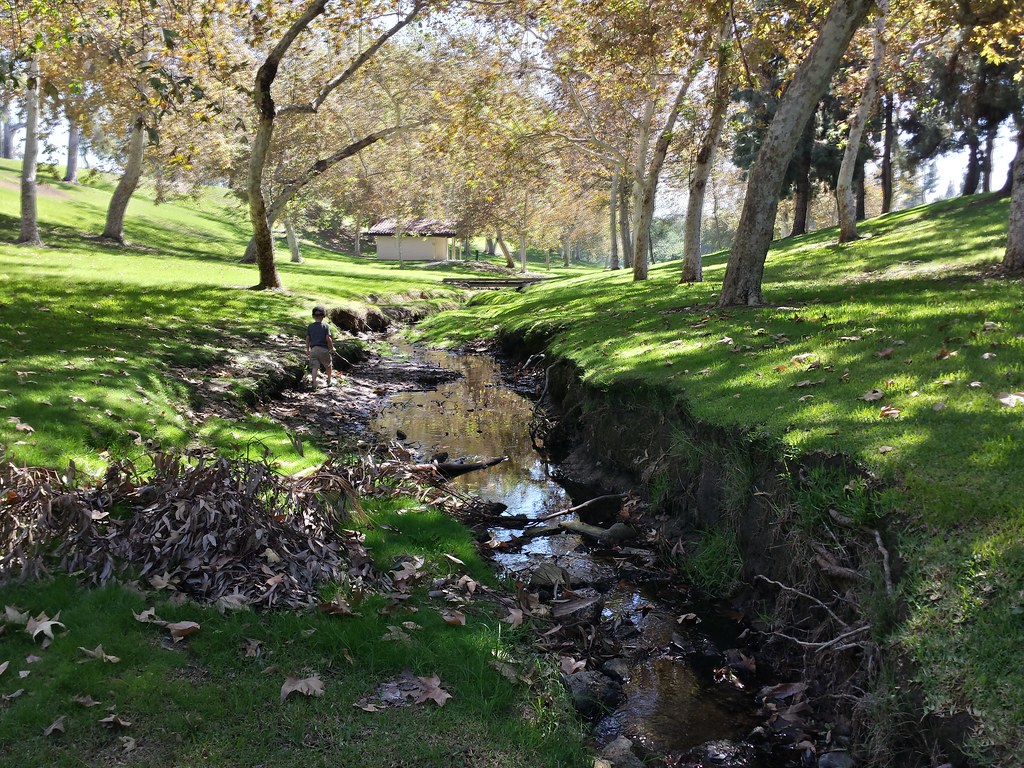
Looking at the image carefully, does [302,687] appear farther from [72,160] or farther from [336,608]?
[72,160]

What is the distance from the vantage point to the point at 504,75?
22703mm

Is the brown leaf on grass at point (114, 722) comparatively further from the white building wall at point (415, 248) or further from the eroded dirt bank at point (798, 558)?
the white building wall at point (415, 248)

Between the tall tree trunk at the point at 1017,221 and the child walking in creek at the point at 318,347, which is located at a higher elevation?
the tall tree trunk at the point at 1017,221

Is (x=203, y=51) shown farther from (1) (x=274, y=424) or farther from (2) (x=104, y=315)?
(1) (x=274, y=424)

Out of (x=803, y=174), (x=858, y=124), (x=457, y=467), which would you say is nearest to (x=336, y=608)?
(x=457, y=467)

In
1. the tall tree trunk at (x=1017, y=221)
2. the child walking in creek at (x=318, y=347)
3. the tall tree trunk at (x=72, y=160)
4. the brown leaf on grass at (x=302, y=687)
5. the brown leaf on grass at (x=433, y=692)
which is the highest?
the tall tree trunk at (x=72, y=160)

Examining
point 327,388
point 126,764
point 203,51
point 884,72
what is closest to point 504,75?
point 203,51

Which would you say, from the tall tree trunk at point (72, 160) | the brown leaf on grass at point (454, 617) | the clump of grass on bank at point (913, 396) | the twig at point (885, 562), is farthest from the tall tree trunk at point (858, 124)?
the tall tree trunk at point (72, 160)

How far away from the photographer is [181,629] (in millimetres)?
4980

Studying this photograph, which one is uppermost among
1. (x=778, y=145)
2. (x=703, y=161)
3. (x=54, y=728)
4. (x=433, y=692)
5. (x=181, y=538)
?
(x=703, y=161)

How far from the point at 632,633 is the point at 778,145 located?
10.1 m

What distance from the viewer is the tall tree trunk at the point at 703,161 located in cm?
1790

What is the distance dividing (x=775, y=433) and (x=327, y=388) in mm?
11238

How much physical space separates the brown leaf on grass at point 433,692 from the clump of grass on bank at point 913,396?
296 centimetres
